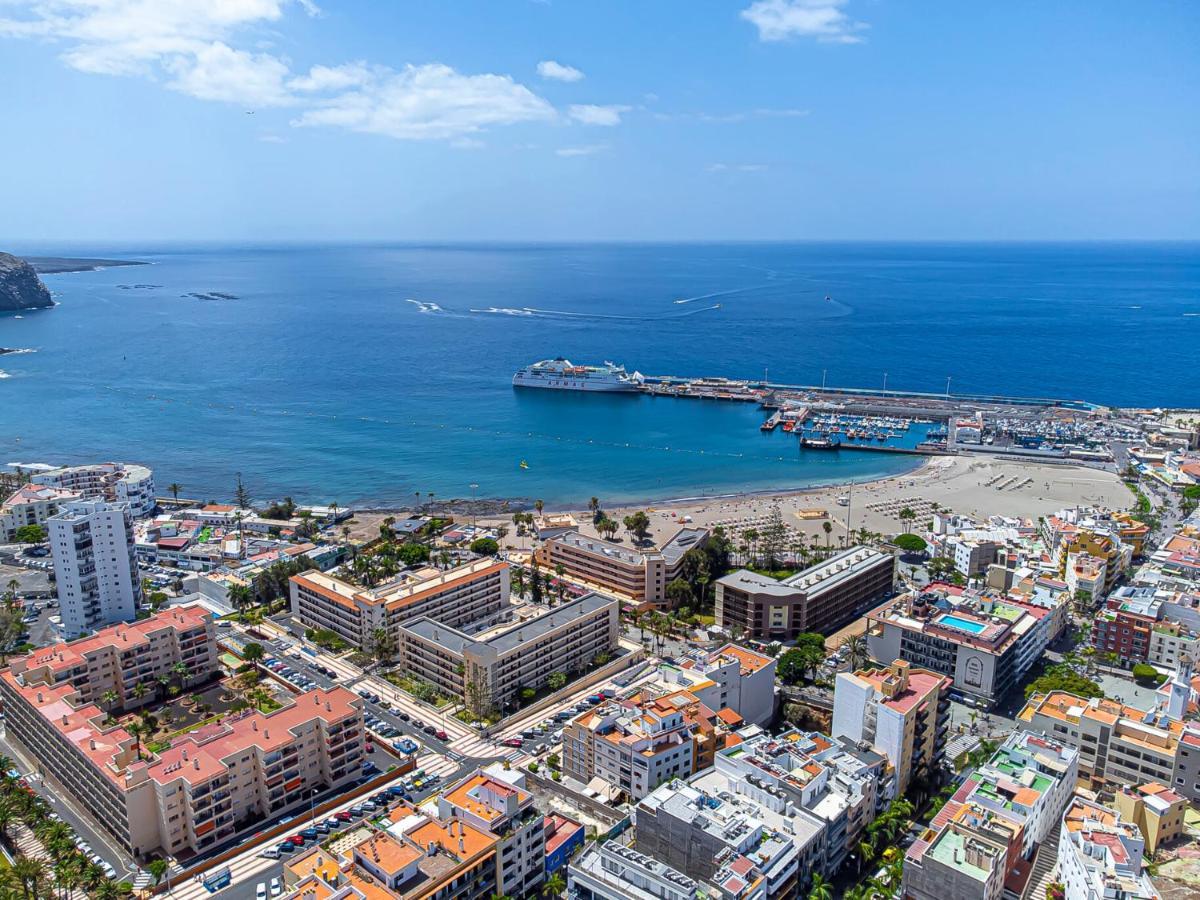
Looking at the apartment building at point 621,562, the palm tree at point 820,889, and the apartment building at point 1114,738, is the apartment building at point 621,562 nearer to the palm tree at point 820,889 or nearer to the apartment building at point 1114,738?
the apartment building at point 1114,738

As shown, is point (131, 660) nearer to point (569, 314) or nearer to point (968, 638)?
point (968, 638)

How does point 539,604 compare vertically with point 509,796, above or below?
below

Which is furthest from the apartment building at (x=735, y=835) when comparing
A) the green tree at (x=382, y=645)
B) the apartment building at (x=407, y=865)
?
the green tree at (x=382, y=645)

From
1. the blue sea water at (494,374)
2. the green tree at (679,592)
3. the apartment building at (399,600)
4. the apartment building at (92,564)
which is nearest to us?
the apartment building at (399,600)

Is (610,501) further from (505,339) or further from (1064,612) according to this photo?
(505,339)

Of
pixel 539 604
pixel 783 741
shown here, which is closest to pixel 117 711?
pixel 539 604
